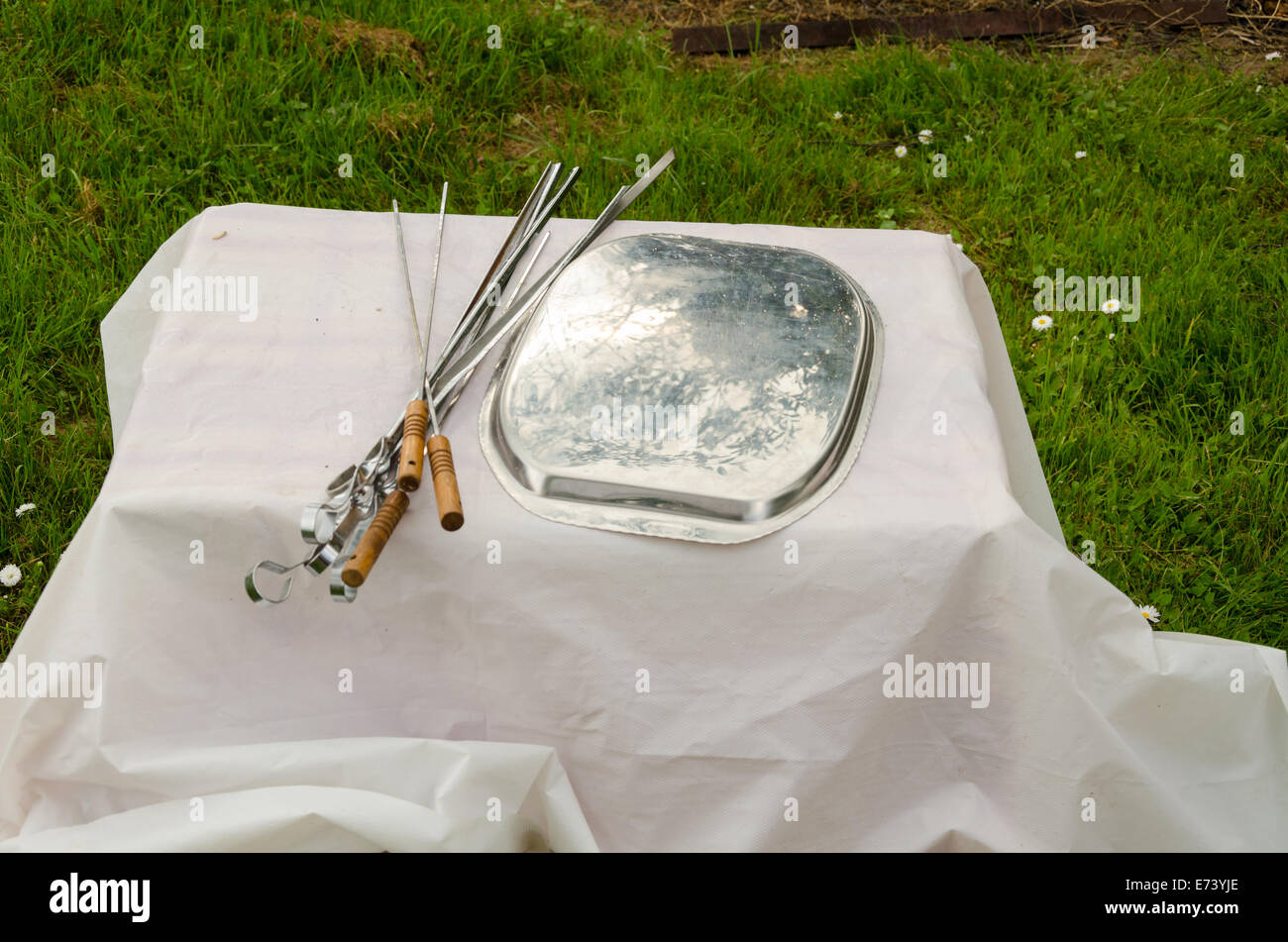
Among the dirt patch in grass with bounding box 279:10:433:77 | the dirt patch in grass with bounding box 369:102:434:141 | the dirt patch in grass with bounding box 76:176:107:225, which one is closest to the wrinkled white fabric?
the dirt patch in grass with bounding box 76:176:107:225

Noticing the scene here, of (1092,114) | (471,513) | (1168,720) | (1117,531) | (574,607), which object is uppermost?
(1092,114)

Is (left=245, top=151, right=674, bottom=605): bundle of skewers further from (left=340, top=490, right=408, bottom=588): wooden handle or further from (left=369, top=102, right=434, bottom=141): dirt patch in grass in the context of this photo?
(left=369, top=102, right=434, bottom=141): dirt patch in grass

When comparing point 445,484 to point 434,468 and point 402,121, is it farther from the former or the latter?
point 402,121

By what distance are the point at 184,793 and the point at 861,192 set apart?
7.99ft

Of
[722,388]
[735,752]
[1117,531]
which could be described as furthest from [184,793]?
[1117,531]

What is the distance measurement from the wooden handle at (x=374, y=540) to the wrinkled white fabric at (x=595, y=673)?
0.05 metres

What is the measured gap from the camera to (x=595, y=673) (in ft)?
4.01

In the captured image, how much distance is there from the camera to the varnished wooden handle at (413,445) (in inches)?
44.7

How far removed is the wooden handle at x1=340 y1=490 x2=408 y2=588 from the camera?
1.08 m

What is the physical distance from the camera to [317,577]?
122 centimetres

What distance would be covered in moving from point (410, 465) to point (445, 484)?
47 millimetres

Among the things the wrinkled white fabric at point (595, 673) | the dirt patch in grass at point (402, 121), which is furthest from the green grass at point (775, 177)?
the wrinkled white fabric at point (595, 673)

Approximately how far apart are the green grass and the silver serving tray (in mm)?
1156

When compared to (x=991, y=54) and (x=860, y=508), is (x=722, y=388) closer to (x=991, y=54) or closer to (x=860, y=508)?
(x=860, y=508)
